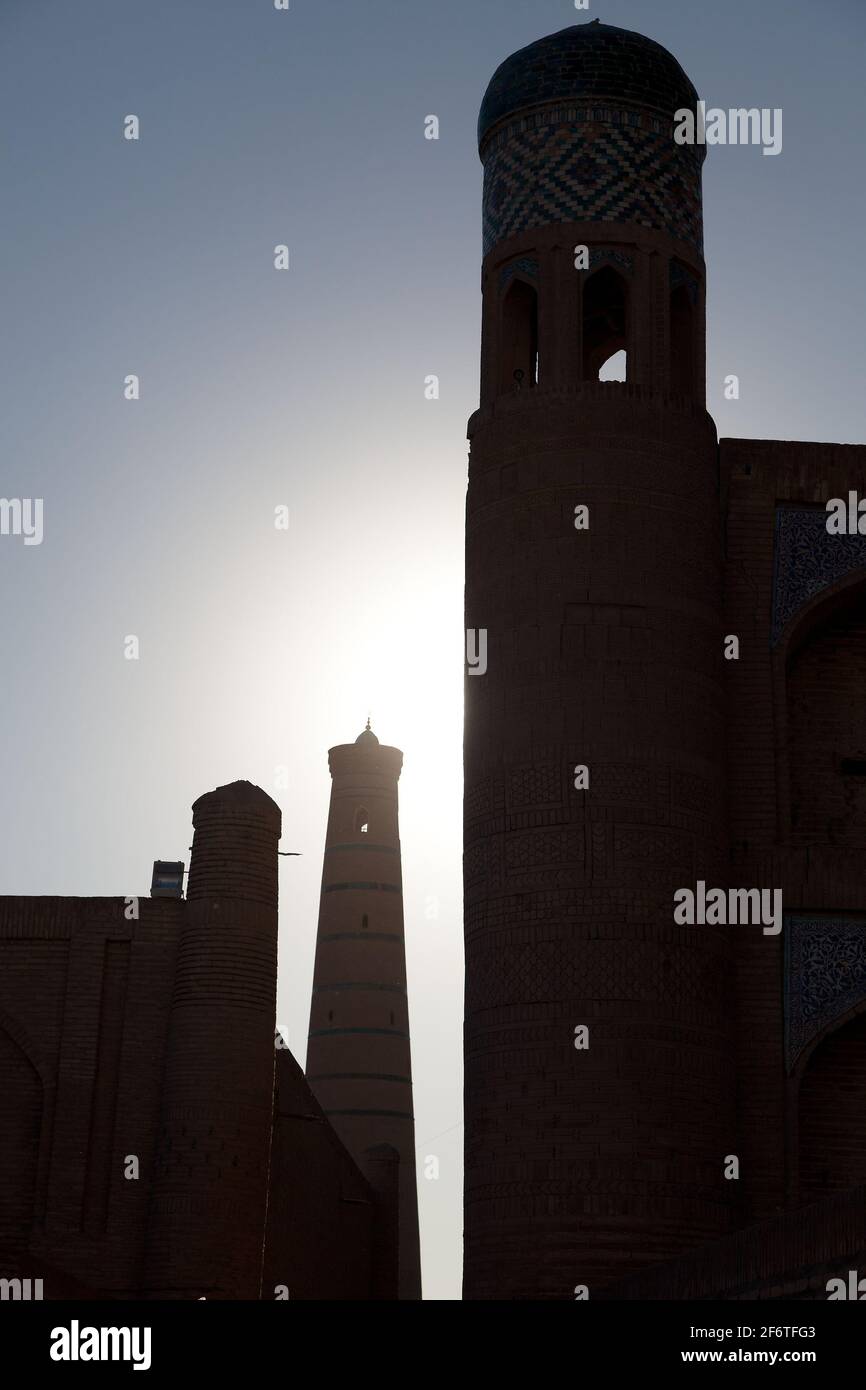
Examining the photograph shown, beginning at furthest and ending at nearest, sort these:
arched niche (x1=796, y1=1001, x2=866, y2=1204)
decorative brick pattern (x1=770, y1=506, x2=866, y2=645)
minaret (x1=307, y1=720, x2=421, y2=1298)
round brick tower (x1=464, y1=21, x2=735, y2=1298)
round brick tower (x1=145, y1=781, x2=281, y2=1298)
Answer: minaret (x1=307, y1=720, x2=421, y2=1298)
decorative brick pattern (x1=770, y1=506, x2=866, y2=645)
round brick tower (x1=145, y1=781, x2=281, y2=1298)
arched niche (x1=796, y1=1001, x2=866, y2=1204)
round brick tower (x1=464, y1=21, x2=735, y2=1298)

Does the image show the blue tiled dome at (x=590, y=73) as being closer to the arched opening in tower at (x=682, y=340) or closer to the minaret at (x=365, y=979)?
the arched opening in tower at (x=682, y=340)

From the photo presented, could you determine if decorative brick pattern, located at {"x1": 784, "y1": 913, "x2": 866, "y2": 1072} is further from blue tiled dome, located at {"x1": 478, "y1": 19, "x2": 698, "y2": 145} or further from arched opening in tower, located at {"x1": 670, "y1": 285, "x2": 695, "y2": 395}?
blue tiled dome, located at {"x1": 478, "y1": 19, "x2": 698, "y2": 145}

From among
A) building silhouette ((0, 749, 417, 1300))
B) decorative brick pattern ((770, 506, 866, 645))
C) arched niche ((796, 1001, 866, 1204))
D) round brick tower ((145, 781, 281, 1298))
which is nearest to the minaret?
building silhouette ((0, 749, 417, 1300))

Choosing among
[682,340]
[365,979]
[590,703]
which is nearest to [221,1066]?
[590,703]

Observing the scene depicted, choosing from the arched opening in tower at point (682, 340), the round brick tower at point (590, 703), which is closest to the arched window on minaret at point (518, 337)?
the round brick tower at point (590, 703)

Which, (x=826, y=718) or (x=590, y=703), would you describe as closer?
(x=590, y=703)

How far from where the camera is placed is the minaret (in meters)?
20.9

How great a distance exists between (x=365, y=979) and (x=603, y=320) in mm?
9889

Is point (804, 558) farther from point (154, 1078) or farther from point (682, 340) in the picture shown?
point (154, 1078)

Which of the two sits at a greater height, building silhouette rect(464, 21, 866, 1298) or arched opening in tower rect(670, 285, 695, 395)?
arched opening in tower rect(670, 285, 695, 395)

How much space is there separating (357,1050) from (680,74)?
11.8 meters

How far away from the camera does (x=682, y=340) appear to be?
41.0 ft

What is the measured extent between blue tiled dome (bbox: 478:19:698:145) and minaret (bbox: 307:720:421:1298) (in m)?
10.6
